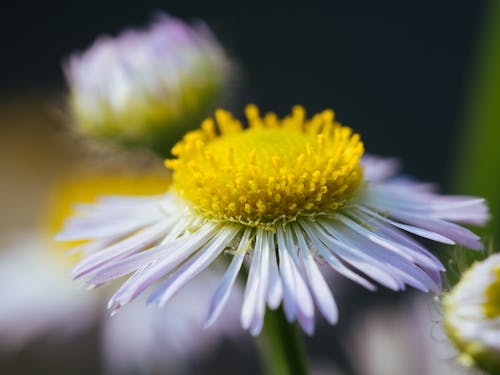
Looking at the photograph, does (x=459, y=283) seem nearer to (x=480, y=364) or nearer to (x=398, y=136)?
(x=480, y=364)

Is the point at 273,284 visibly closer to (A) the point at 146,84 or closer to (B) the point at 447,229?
(B) the point at 447,229

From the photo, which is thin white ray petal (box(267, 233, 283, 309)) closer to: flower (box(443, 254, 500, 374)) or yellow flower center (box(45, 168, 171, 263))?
flower (box(443, 254, 500, 374))

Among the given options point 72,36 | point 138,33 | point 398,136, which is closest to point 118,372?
point 138,33

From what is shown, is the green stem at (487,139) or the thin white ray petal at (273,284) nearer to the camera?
the thin white ray petal at (273,284)

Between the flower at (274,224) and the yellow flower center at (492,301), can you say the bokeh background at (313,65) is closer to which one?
the flower at (274,224)

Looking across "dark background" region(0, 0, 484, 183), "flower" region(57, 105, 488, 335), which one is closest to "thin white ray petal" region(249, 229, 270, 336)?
"flower" region(57, 105, 488, 335)

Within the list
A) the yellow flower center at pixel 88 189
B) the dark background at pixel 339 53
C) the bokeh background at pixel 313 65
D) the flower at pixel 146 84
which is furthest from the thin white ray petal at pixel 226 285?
the dark background at pixel 339 53
